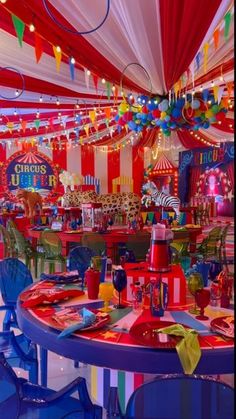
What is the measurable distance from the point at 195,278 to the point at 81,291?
72 centimetres

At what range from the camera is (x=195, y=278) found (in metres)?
2.08

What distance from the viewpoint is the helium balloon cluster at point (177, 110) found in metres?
5.59

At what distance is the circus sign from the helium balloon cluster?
684cm

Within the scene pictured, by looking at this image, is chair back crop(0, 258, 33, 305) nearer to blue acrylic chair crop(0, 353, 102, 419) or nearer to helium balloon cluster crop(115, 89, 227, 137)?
blue acrylic chair crop(0, 353, 102, 419)

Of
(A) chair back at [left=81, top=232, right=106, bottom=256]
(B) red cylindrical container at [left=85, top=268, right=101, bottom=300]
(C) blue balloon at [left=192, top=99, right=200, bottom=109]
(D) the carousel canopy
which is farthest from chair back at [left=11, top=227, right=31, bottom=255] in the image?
(B) red cylindrical container at [left=85, top=268, right=101, bottom=300]

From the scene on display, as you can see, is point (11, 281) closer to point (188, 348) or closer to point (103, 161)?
point (188, 348)

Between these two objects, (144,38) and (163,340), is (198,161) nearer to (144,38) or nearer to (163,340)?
(144,38)

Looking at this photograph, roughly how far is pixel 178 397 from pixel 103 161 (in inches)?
486

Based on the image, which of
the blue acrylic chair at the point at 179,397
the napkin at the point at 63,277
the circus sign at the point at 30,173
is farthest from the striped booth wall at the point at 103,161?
the blue acrylic chair at the point at 179,397

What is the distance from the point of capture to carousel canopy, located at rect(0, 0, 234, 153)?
10.7 feet

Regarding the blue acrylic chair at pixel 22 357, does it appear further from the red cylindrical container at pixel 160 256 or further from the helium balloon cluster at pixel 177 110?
the helium balloon cluster at pixel 177 110

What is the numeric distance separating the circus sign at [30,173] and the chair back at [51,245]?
7.46 m

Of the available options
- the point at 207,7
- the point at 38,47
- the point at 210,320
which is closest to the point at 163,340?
the point at 210,320

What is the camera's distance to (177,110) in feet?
18.3
